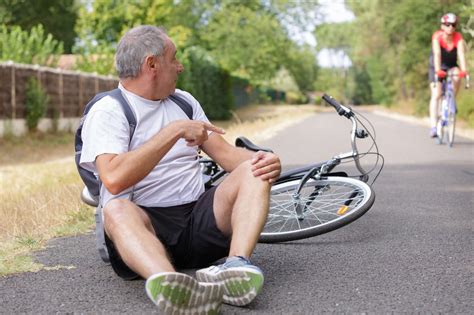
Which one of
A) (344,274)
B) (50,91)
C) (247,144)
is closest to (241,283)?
(344,274)

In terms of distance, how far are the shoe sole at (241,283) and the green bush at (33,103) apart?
18.5 meters

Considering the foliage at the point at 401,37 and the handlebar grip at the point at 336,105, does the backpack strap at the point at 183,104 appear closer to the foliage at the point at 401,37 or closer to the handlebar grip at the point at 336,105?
the handlebar grip at the point at 336,105

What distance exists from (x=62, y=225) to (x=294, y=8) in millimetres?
54086

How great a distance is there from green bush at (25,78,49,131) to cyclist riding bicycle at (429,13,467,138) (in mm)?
11777

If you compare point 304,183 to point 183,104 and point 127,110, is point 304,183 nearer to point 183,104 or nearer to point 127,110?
point 183,104

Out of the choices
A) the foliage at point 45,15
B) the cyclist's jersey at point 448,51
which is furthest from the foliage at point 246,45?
the cyclist's jersey at point 448,51

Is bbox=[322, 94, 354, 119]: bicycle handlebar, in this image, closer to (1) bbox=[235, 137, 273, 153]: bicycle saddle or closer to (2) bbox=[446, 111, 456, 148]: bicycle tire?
(1) bbox=[235, 137, 273, 153]: bicycle saddle

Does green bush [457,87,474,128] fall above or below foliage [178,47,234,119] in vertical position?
above

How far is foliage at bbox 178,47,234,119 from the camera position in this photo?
3102cm

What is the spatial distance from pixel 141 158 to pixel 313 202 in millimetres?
1926

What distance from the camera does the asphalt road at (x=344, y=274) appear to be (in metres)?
3.54

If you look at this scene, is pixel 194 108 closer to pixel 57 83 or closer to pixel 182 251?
pixel 182 251

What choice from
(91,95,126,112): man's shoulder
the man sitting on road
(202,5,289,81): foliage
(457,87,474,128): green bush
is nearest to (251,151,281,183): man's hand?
the man sitting on road

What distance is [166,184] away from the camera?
397 centimetres
